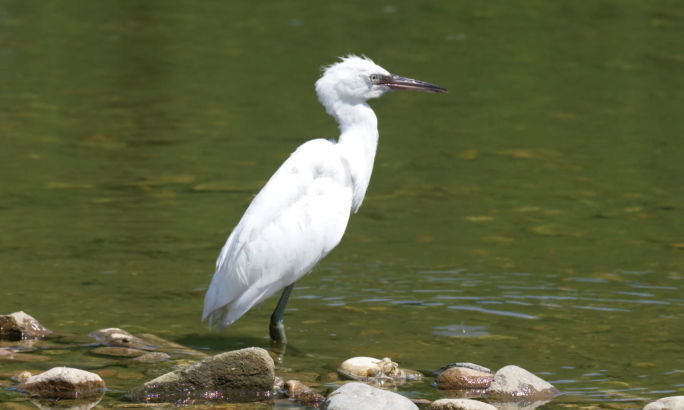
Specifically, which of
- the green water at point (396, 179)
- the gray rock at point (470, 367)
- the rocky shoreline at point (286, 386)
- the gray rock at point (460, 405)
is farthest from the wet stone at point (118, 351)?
the gray rock at point (460, 405)

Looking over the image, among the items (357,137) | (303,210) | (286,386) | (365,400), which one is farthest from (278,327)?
(365,400)

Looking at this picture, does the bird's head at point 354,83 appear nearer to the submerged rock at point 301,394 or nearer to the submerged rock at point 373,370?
the submerged rock at point 373,370

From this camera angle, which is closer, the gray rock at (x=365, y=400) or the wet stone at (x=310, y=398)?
the gray rock at (x=365, y=400)

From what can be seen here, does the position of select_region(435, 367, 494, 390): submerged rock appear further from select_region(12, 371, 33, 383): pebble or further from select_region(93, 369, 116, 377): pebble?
select_region(12, 371, 33, 383): pebble

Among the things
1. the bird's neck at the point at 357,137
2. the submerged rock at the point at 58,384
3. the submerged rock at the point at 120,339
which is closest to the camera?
the submerged rock at the point at 58,384

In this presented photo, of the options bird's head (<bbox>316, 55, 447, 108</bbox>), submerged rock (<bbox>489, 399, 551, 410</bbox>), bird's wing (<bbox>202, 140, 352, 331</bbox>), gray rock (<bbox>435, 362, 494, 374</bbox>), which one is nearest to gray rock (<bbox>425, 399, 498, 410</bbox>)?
submerged rock (<bbox>489, 399, 551, 410</bbox>)

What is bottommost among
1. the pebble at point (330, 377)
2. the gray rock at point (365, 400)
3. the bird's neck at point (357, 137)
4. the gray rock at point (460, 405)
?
the pebble at point (330, 377)

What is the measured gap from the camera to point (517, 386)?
209 inches

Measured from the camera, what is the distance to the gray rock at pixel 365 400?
4.68 m

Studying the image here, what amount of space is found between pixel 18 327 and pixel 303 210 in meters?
1.89

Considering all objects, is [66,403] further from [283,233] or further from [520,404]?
[520,404]

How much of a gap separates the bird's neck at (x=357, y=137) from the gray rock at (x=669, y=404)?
262cm

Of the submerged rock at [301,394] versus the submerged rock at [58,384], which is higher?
the submerged rock at [58,384]

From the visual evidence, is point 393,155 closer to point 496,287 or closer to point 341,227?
point 496,287
